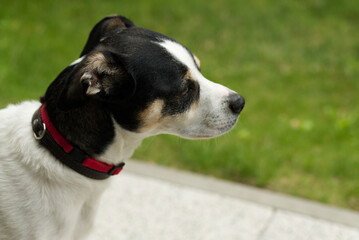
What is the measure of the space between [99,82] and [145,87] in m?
0.23

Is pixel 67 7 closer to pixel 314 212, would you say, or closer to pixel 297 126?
pixel 297 126

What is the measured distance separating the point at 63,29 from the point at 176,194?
378 centimetres

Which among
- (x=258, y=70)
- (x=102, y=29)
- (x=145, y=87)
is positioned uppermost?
(x=102, y=29)

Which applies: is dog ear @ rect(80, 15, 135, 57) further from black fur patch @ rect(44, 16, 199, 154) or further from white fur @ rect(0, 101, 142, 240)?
white fur @ rect(0, 101, 142, 240)

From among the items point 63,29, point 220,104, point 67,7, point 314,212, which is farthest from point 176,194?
point 67,7

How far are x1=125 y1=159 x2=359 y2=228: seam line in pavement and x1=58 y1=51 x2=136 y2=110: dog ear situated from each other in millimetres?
1922

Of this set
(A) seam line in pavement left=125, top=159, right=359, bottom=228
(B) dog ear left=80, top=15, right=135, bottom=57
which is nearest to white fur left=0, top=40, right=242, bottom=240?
(B) dog ear left=80, top=15, right=135, bottom=57

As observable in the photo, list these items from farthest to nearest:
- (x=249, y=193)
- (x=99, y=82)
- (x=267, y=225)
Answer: (x=249, y=193)
(x=267, y=225)
(x=99, y=82)

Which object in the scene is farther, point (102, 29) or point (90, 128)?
point (102, 29)

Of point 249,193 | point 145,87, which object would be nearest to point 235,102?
point 145,87

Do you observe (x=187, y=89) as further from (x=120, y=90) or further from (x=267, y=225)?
(x=267, y=225)

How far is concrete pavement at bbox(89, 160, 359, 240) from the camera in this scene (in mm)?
3477

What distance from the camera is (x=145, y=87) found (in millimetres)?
2287

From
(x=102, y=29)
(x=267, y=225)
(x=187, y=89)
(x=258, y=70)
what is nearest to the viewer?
(x=187, y=89)
